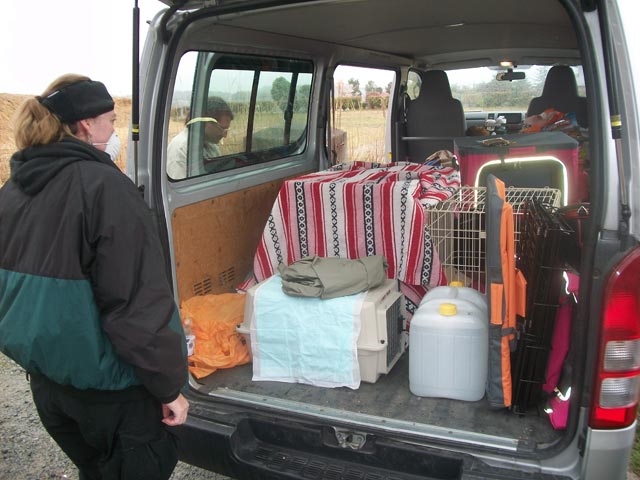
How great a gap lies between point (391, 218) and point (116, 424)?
189 centimetres

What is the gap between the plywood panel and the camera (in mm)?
2938

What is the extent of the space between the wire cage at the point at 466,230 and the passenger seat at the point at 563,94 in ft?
8.52

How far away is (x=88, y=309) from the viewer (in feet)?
5.41

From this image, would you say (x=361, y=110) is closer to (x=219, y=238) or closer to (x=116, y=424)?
(x=219, y=238)

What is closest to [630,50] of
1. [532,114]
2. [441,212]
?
[441,212]

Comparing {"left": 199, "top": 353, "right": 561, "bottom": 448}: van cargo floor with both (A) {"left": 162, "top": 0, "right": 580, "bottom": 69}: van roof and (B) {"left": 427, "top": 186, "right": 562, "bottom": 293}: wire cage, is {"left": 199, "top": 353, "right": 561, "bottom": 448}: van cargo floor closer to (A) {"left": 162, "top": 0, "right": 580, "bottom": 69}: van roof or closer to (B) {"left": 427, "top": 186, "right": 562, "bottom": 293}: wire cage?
(B) {"left": 427, "top": 186, "right": 562, "bottom": 293}: wire cage

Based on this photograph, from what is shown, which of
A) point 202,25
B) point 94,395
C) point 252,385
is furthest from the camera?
point 252,385

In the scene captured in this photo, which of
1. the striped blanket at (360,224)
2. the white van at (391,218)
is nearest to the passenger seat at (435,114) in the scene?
A: the white van at (391,218)

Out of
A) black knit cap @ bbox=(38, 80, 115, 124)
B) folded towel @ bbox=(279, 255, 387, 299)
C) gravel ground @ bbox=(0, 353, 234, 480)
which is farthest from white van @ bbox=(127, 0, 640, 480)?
gravel ground @ bbox=(0, 353, 234, 480)

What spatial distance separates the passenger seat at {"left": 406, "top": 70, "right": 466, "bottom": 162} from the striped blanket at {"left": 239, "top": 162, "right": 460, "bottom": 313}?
104 inches

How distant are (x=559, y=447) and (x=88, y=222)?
5.35 ft

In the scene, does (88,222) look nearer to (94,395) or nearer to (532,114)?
(94,395)

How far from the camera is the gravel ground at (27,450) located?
3.06 metres

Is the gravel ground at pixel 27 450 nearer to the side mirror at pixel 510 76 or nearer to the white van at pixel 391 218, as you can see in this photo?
the white van at pixel 391 218
